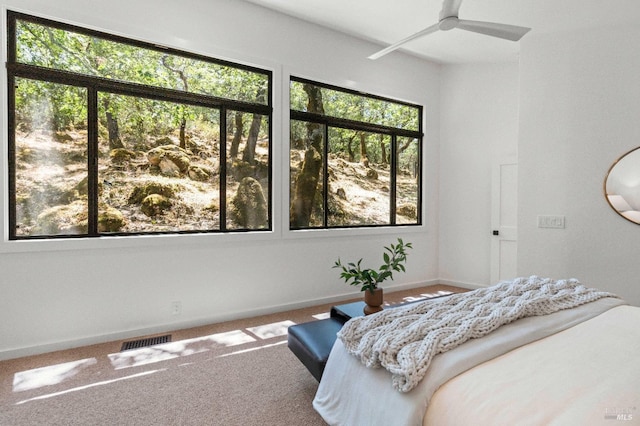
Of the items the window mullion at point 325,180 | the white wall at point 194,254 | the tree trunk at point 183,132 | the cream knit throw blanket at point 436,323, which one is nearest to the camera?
the cream knit throw blanket at point 436,323

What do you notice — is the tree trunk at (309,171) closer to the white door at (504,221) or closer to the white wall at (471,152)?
the white wall at (471,152)

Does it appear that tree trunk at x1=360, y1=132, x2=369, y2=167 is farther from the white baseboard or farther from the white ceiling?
the white baseboard

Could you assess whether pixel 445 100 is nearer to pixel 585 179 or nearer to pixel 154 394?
pixel 585 179

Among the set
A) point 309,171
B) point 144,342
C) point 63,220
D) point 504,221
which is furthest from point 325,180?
point 63,220

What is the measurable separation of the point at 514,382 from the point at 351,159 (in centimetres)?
380

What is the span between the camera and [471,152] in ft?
16.9

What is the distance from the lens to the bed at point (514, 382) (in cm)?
110

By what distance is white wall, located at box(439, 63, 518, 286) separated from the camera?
Answer: 4.84 meters

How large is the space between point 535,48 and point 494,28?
1.65 metres

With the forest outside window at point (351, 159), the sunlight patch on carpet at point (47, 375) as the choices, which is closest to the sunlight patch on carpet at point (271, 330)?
the forest outside window at point (351, 159)

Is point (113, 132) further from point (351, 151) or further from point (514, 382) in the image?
point (514, 382)

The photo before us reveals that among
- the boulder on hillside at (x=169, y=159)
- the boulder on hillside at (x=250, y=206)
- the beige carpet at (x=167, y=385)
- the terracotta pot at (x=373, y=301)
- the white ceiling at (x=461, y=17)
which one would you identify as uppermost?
the white ceiling at (x=461, y=17)

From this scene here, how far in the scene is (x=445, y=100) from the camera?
539 centimetres

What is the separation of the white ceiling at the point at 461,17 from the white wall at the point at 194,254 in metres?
Result: 0.24
